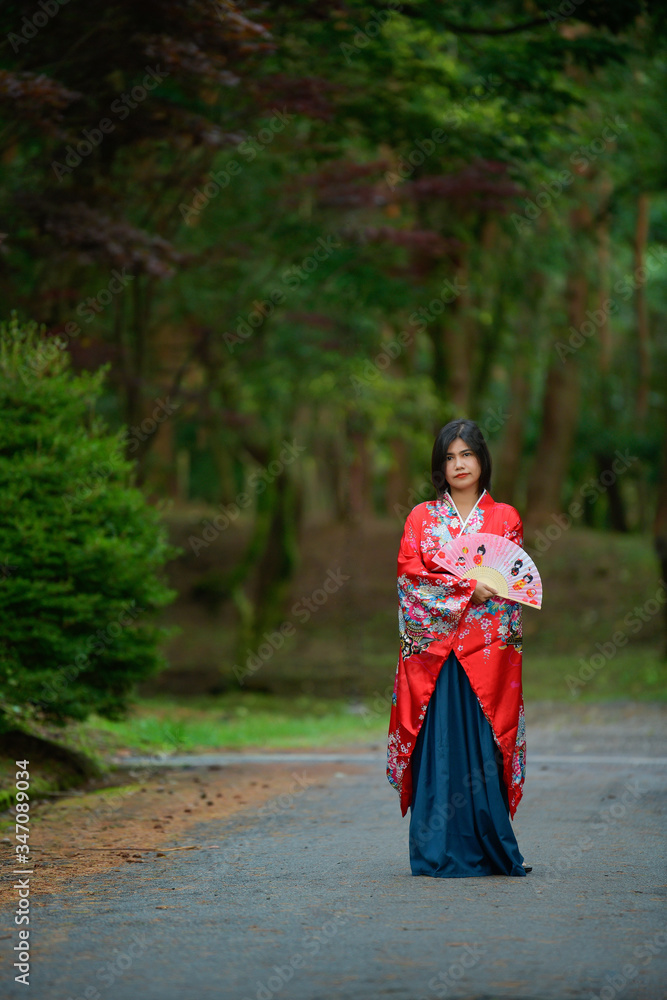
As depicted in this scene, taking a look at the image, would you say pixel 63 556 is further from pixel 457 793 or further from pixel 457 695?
pixel 457 793

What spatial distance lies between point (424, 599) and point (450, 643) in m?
0.26

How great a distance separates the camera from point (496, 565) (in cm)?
621

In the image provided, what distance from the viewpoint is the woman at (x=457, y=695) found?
6.05 metres

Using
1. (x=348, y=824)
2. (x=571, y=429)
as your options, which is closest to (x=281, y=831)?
(x=348, y=824)

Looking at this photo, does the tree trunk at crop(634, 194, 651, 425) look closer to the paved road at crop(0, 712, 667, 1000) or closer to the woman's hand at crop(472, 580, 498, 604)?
the paved road at crop(0, 712, 667, 1000)

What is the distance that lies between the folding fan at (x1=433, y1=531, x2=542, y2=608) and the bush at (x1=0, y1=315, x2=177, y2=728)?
3704 mm

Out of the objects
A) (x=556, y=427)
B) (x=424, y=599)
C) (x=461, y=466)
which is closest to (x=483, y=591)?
(x=424, y=599)

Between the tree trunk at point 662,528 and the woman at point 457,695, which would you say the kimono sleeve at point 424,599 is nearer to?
the woman at point 457,695

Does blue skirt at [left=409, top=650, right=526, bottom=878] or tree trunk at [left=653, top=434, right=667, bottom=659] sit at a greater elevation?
blue skirt at [left=409, top=650, right=526, bottom=878]

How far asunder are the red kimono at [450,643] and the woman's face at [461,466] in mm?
168

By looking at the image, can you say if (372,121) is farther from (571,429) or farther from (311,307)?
(571,429)

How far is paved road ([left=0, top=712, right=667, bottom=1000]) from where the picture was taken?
13.8 feet

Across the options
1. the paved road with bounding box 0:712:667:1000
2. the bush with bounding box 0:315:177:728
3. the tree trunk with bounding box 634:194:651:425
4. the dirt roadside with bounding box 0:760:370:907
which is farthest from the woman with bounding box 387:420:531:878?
the tree trunk with bounding box 634:194:651:425

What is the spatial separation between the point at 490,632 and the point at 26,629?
4.09 meters
